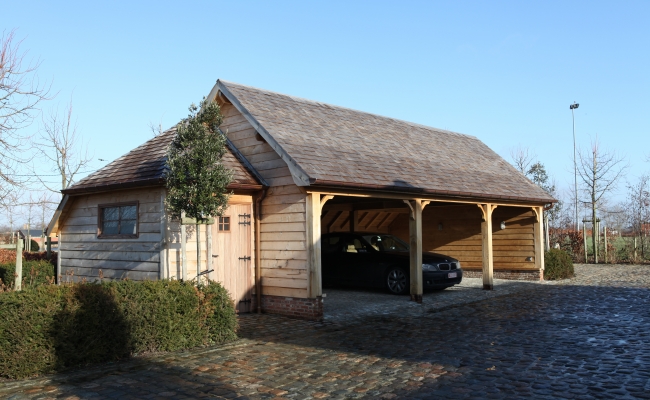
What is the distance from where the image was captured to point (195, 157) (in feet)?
31.4

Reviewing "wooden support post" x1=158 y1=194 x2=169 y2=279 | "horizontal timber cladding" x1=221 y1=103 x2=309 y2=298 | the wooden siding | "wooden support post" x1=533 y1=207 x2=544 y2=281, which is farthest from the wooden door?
"wooden support post" x1=533 y1=207 x2=544 y2=281

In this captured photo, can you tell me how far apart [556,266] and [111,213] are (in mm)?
13748

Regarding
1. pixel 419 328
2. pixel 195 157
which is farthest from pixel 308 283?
pixel 195 157

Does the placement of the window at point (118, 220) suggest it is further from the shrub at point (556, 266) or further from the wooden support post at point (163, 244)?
the shrub at point (556, 266)

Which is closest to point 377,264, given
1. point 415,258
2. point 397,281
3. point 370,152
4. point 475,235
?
point 397,281

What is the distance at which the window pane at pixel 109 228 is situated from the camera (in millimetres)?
11958

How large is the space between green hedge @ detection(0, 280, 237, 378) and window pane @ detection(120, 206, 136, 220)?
141 inches

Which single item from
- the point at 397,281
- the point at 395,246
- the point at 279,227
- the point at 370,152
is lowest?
the point at 397,281

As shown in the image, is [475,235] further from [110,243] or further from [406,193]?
[110,243]

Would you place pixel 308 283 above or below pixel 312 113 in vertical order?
below

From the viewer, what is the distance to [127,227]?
38.0 feet

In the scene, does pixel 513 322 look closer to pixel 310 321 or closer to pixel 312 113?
pixel 310 321

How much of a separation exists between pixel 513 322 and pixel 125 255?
298 inches

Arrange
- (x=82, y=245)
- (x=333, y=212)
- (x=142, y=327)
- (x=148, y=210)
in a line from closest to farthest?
1. (x=142, y=327)
2. (x=148, y=210)
3. (x=82, y=245)
4. (x=333, y=212)
